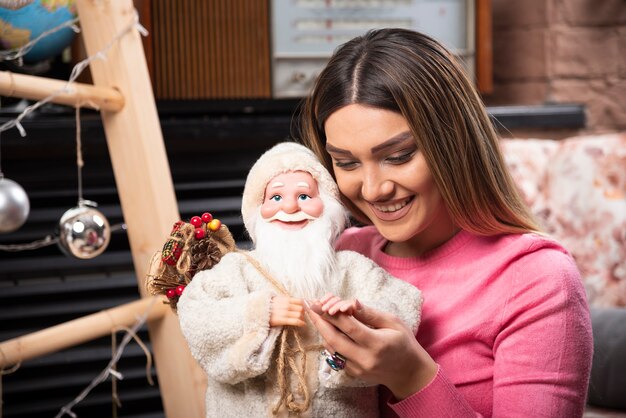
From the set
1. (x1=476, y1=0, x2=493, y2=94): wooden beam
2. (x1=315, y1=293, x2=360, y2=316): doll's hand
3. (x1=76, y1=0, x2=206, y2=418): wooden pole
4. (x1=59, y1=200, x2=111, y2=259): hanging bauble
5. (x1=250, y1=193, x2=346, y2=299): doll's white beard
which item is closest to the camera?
(x1=315, y1=293, x2=360, y2=316): doll's hand

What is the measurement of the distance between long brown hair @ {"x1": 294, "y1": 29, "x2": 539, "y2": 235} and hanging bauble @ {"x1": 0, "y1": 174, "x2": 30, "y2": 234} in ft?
1.35

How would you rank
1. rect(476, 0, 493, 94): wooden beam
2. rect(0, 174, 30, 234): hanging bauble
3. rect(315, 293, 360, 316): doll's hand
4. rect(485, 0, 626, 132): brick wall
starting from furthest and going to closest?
rect(485, 0, 626, 132): brick wall < rect(476, 0, 493, 94): wooden beam < rect(0, 174, 30, 234): hanging bauble < rect(315, 293, 360, 316): doll's hand

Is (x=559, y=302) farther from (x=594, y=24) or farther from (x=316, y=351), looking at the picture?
(x=594, y=24)

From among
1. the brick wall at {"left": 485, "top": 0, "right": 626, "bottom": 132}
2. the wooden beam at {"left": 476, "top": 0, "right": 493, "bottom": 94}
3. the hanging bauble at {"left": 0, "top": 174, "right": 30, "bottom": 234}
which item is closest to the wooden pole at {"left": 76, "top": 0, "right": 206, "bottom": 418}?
the hanging bauble at {"left": 0, "top": 174, "right": 30, "bottom": 234}

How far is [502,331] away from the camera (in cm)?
109

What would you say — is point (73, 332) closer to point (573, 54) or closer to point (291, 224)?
point (291, 224)

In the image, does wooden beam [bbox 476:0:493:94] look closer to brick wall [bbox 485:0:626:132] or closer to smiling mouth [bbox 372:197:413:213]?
brick wall [bbox 485:0:626:132]

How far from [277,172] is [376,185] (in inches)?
4.9

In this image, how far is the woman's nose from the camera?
1.06 meters

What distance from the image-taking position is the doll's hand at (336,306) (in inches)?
35.2

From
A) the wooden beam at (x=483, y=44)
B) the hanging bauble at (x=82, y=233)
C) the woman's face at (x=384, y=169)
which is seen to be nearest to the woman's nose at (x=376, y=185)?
the woman's face at (x=384, y=169)

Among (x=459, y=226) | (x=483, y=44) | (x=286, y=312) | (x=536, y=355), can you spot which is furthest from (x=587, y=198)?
(x=286, y=312)

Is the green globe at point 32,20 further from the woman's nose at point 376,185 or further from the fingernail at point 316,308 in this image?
the fingernail at point 316,308

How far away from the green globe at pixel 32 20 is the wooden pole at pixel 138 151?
94 millimetres
